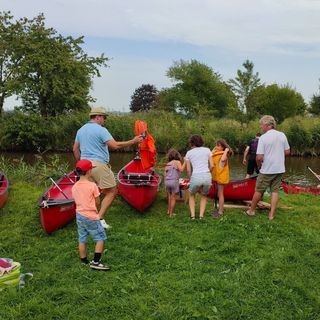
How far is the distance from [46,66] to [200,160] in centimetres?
2609

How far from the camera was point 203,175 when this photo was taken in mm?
7820

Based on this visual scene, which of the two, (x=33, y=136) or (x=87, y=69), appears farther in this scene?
(x=87, y=69)

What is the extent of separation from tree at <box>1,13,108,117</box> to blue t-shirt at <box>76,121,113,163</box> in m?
25.4

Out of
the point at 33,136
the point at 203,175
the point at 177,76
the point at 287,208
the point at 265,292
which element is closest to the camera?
the point at 265,292

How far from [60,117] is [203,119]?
1065 centimetres

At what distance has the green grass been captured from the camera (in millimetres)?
4648

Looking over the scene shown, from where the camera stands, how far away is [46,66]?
104 ft

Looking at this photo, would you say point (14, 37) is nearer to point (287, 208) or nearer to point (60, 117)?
point (60, 117)

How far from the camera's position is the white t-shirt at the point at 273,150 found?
793 centimetres

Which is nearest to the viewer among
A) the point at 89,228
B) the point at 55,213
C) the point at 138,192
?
the point at 89,228

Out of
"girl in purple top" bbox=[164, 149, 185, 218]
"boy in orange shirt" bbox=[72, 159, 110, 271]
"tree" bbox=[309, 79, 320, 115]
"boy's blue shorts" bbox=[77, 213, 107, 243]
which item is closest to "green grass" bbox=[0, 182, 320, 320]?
"boy in orange shirt" bbox=[72, 159, 110, 271]

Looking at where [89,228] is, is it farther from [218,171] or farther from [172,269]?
[218,171]

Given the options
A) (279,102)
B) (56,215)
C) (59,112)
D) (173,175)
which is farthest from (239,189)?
(279,102)

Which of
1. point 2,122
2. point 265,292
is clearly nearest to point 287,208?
point 265,292
